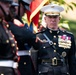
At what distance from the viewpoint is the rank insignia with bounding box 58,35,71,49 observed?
7375mm

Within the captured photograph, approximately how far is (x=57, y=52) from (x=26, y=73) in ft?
1.85

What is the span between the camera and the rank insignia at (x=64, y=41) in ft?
24.2

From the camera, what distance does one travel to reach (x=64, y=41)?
742 cm

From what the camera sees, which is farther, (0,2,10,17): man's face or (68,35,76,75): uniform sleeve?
(68,35,76,75): uniform sleeve

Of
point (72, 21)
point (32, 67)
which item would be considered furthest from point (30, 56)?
point (72, 21)

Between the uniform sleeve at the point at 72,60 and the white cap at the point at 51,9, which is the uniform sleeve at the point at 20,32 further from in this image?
the uniform sleeve at the point at 72,60

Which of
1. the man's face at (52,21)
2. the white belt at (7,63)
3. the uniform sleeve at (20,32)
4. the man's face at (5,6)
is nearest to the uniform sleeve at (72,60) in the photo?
the man's face at (52,21)

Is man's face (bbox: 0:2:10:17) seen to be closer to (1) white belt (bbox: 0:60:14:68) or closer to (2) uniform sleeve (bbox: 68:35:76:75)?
(1) white belt (bbox: 0:60:14:68)

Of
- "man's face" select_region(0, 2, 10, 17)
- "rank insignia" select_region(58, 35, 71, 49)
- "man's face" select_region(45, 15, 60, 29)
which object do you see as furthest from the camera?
"rank insignia" select_region(58, 35, 71, 49)

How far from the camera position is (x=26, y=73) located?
7.03 meters

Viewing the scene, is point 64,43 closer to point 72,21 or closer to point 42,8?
point 42,8

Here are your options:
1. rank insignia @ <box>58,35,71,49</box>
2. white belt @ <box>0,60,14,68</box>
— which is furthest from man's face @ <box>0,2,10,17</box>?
rank insignia @ <box>58,35,71,49</box>

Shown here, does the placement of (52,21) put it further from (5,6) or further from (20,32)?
(5,6)

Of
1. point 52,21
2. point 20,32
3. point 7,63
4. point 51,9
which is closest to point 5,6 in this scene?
point 20,32
